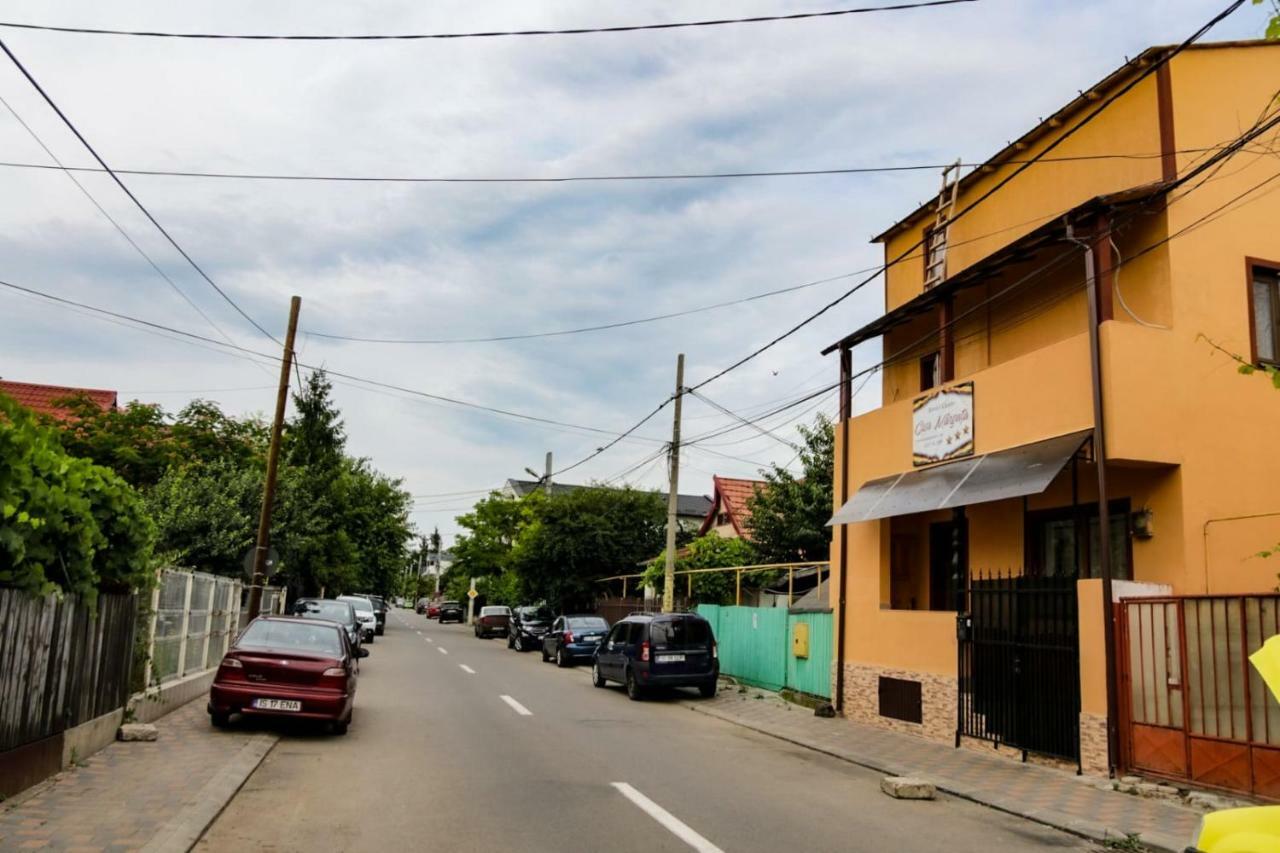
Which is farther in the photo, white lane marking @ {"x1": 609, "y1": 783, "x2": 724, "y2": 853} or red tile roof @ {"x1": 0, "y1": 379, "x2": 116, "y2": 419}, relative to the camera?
red tile roof @ {"x1": 0, "y1": 379, "x2": 116, "y2": 419}

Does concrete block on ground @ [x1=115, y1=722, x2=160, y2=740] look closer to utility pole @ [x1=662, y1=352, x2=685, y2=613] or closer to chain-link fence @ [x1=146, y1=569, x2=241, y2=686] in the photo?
chain-link fence @ [x1=146, y1=569, x2=241, y2=686]

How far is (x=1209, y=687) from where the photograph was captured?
947cm

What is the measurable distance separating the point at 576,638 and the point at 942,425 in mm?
15770

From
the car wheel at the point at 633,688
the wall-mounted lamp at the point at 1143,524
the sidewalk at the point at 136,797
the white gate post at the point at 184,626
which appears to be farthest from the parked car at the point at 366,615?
the wall-mounted lamp at the point at 1143,524

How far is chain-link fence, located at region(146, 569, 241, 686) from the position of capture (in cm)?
1291

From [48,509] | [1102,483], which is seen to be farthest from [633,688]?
[48,509]

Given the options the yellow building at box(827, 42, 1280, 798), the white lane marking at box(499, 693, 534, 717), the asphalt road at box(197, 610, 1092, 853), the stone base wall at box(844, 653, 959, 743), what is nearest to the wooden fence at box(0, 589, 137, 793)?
the asphalt road at box(197, 610, 1092, 853)

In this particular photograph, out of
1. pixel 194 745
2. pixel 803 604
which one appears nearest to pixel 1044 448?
pixel 194 745

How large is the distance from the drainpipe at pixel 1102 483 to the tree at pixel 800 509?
1869 centimetres

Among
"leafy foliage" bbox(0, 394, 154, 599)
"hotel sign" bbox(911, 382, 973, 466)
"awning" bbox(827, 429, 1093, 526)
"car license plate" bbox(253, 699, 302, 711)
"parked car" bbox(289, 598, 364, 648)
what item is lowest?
"car license plate" bbox(253, 699, 302, 711)

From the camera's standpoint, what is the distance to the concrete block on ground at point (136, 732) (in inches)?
411

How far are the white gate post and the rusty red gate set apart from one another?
1286 centimetres

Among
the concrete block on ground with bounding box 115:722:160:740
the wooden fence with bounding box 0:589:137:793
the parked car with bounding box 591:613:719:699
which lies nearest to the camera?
the wooden fence with bounding box 0:589:137:793

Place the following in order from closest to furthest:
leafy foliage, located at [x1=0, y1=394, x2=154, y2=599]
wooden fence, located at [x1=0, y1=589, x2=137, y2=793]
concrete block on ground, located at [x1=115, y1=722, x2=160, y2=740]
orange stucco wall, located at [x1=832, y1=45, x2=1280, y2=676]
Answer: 1. leafy foliage, located at [x1=0, y1=394, x2=154, y2=599]
2. wooden fence, located at [x1=0, y1=589, x2=137, y2=793]
3. concrete block on ground, located at [x1=115, y1=722, x2=160, y2=740]
4. orange stucco wall, located at [x1=832, y1=45, x2=1280, y2=676]
